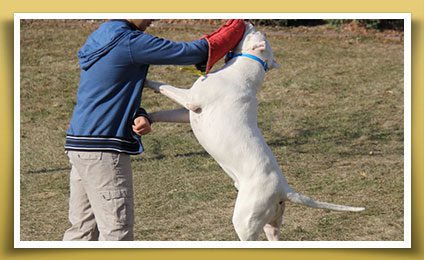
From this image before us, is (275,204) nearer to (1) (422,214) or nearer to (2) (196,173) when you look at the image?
(1) (422,214)

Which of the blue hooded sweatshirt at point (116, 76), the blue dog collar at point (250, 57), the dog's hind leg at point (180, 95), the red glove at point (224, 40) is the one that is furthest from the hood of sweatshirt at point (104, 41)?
the blue dog collar at point (250, 57)

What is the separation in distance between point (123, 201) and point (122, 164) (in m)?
0.20

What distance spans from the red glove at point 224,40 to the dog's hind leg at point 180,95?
17 centimetres

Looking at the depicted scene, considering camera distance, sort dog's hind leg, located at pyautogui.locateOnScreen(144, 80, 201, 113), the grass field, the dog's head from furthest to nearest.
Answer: the grass field < the dog's head < dog's hind leg, located at pyautogui.locateOnScreen(144, 80, 201, 113)

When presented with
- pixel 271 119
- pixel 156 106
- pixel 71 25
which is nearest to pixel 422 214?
pixel 271 119

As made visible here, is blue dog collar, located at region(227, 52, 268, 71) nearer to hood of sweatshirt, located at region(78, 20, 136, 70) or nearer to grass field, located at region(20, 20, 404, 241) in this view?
Answer: grass field, located at region(20, 20, 404, 241)

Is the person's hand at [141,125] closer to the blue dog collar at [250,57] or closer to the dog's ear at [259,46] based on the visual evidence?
the blue dog collar at [250,57]

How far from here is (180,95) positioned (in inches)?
196

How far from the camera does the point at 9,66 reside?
562 cm

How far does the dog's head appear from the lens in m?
5.00

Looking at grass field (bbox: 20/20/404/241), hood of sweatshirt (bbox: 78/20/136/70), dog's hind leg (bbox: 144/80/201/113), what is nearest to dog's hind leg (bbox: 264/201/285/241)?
dog's hind leg (bbox: 144/80/201/113)

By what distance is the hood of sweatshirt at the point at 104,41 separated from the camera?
4859mm

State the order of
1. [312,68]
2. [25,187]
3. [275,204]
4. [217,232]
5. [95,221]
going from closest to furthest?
[275,204] < [95,221] < [217,232] < [25,187] < [312,68]

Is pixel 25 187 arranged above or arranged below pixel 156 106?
below
